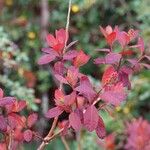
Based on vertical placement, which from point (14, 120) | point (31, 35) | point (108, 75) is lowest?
point (31, 35)

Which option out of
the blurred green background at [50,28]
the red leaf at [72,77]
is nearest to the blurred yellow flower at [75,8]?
the blurred green background at [50,28]

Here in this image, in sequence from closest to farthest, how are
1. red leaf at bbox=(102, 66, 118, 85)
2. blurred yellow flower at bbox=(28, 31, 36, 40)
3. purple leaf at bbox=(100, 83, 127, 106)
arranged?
purple leaf at bbox=(100, 83, 127, 106) → red leaf at bbox=(102, 66, 118, 85) → blurred yellow flower at bbox=(28, 31, 36, 40)

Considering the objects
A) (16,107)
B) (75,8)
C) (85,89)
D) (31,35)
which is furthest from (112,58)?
(31,35)

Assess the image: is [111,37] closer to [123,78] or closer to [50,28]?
[123,78]

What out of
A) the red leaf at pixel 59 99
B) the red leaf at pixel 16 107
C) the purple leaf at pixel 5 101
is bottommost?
the red leaf at pixel 16 107

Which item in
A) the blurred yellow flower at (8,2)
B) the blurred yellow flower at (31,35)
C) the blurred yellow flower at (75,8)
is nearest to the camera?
the blurred yellow flower at (75,8)

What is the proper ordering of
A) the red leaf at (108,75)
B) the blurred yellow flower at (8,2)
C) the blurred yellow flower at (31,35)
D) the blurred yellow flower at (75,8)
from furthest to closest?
1. the blurred yellow flower at (8,2)
2. the blurred yellow flower at (31,35)
3. the blurred yellow flower at (75,8)
4. the red leaf at (108,75)

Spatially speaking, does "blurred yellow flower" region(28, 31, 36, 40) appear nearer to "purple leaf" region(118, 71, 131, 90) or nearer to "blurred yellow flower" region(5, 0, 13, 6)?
"blurred yellow flower" region(5, 0, 13, 6)

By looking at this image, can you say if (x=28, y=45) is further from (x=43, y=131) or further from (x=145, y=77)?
(x=145, y=77)

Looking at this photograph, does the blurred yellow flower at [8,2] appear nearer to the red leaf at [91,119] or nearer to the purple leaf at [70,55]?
the purple leaf at [70,55]

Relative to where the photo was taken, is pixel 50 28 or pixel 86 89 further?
pixel 50 28

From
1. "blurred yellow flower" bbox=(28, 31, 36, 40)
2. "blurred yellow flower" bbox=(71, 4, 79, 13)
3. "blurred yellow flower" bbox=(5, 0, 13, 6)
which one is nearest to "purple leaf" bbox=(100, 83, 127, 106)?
"blurred yellow flower" bbox=(71, 4, 79, 13)

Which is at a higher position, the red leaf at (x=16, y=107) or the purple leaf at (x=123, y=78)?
the purple leaf at (x=123, y=78)
